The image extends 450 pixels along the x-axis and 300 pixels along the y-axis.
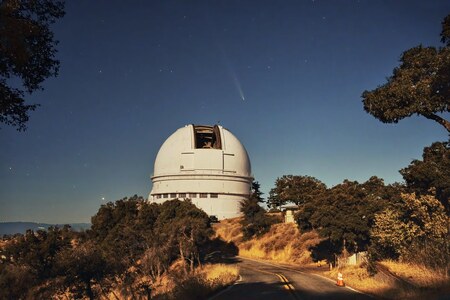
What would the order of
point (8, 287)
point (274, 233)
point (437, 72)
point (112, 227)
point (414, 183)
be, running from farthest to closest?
point (274, 233) < point (112, 227) < point (414, 183) < point (8, 287) < point (437, 72)

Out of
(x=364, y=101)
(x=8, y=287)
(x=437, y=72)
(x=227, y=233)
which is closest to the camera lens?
(x=437, y=72)

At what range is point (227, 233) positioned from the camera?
57875 millimetres

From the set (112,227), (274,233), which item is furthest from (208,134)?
(112,227)

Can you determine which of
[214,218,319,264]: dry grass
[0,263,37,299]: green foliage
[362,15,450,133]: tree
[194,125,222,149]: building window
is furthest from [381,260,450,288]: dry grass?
[194,125,222,149]: building window

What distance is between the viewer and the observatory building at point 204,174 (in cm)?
6906

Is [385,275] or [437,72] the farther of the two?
[385,275]

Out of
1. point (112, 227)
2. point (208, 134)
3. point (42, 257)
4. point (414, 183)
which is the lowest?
point (42, 257)

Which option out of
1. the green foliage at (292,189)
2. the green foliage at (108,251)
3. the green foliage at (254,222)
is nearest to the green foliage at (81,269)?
the green foliage at (108,251)

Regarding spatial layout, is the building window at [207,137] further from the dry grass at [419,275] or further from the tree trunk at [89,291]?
the dry grass at [419,275]

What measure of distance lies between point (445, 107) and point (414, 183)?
1731 cm

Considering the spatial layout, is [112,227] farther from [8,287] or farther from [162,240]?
[8,287]

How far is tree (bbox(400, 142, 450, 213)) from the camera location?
94.4ft

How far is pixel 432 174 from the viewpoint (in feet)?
95.1

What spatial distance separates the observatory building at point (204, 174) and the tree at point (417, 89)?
52.8 meters
